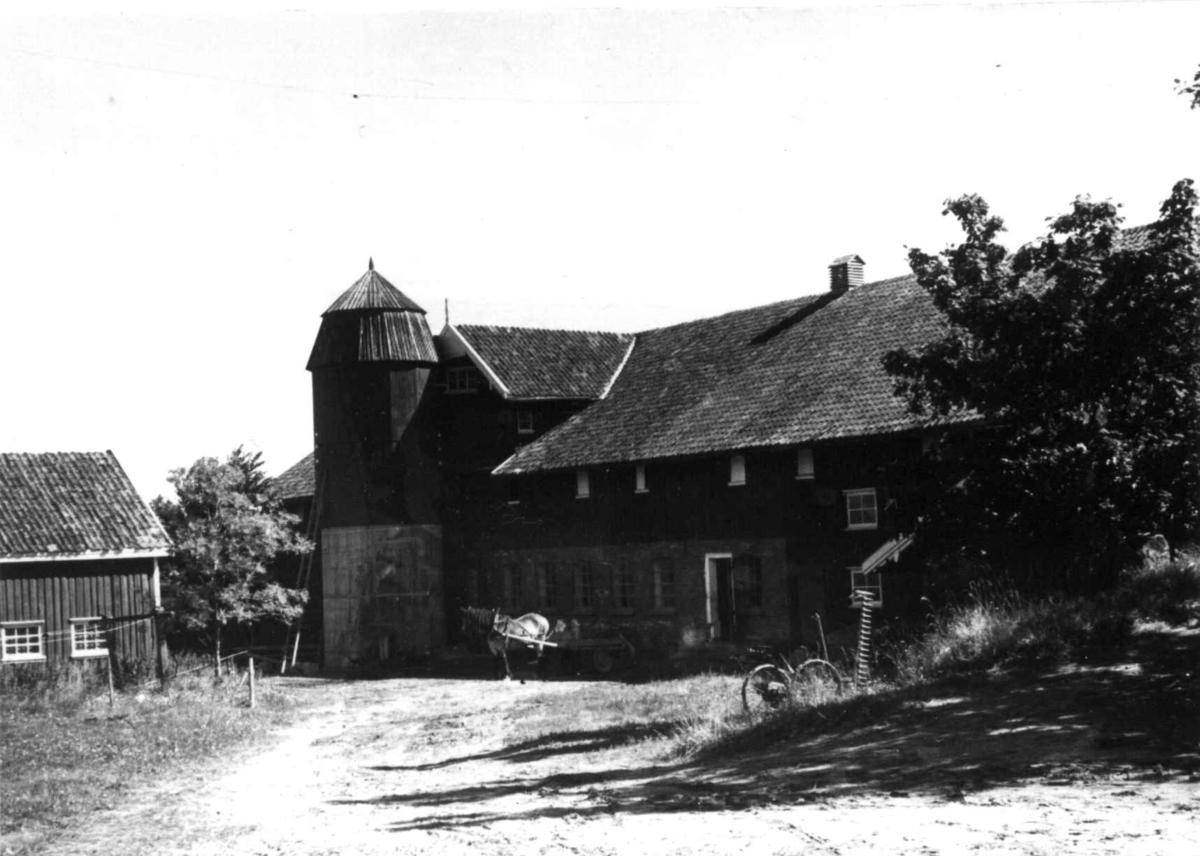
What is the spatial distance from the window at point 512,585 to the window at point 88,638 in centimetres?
1170

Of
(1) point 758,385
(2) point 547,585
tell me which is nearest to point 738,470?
(1) point 758,385

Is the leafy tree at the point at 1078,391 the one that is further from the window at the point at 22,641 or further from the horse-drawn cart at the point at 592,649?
the window at the point at 22,641

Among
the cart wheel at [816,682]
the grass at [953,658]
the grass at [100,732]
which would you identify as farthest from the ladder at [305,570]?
the cart wheel at [816,682]

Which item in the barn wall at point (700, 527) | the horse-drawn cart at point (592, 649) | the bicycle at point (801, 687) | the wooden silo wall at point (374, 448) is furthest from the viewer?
the wooden silo wall at point (374, 448)

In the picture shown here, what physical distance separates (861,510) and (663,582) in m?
7.10

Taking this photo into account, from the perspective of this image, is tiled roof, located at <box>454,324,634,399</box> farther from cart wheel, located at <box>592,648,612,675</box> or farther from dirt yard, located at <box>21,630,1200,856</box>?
dirt yard, located at <box>21,630,1200,856</box>

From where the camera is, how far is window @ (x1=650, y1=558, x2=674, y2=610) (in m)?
34.9

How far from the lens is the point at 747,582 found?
106 ft

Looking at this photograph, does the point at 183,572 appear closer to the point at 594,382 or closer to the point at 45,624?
the point at 45,624

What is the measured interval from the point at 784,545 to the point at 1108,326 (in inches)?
517

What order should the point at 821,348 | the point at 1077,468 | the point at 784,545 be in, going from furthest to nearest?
the point at 821,348 → the point at 784,545 → the point at 1077,468

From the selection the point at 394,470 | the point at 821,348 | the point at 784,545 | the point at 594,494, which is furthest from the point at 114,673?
the point at 821,348

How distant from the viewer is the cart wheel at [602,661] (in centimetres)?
3194

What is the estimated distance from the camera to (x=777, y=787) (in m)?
13.4
